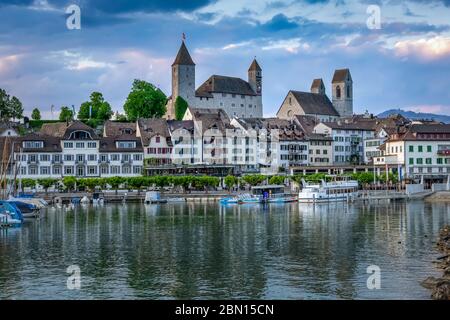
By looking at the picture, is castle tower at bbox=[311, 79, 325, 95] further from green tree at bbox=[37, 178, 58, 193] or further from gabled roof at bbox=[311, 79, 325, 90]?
green tree at bbox=[37, 178, 58, 193]

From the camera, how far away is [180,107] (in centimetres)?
14388

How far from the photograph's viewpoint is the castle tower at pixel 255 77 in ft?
536

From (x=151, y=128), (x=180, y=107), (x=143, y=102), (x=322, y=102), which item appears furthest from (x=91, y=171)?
(x=322, y=102)

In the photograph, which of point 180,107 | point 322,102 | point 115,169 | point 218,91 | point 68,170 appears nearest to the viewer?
point 68,170

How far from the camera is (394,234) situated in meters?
55.1

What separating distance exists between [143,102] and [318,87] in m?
57.9

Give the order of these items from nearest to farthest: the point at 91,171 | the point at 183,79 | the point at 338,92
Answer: the point at 91,171, the point at 183,79, the point at 338,92

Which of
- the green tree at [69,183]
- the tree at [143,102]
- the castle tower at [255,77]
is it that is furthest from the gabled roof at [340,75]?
the green tree at [69,183]

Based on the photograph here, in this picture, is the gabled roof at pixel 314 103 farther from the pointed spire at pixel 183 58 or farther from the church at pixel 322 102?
the pointed spire at pixel 183 58

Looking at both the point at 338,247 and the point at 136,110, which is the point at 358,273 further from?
the point at 136,110

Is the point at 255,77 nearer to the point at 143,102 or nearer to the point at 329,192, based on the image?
the point at 143,102

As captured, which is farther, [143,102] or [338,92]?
[338,92]

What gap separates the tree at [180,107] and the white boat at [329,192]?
49.3 metres
